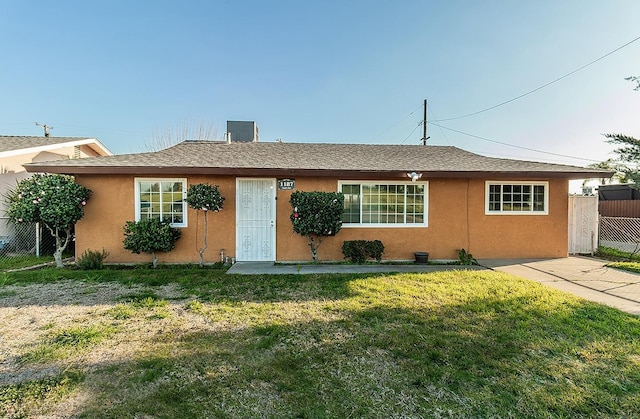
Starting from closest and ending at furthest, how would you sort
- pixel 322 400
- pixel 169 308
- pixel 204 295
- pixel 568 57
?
pixel 322 400, pixel 169 308, pixel 204 295, pixel 568 57

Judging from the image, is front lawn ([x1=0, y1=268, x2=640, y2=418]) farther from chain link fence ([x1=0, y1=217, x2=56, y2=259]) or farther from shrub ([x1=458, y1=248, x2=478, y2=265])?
chain link fence ([x1=0, y1=217, x2=56, y2=259])

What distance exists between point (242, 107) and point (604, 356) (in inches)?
668

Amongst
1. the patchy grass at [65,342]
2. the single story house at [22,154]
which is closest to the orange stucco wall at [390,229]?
the single story house at [22,154]

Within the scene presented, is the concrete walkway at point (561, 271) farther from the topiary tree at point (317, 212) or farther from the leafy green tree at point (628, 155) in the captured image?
the leafy green tree at point (628, 155)

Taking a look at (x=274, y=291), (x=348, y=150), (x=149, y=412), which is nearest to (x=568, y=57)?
(x=348, y=150)

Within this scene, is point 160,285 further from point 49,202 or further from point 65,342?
point 49,202

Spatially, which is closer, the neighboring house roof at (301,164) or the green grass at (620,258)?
the neighboring house roof at (301,164)

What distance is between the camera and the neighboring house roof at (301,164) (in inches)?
278

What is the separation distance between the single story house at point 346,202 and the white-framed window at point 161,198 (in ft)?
0.09

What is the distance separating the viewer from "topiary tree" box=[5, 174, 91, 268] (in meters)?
6.72

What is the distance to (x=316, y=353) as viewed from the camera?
3168 mm

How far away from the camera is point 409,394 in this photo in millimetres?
2500

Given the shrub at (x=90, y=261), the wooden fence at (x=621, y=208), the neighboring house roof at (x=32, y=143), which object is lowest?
the shrub at (x=90, y=261)

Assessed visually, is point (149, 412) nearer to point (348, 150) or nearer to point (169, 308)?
point (169, 308)
